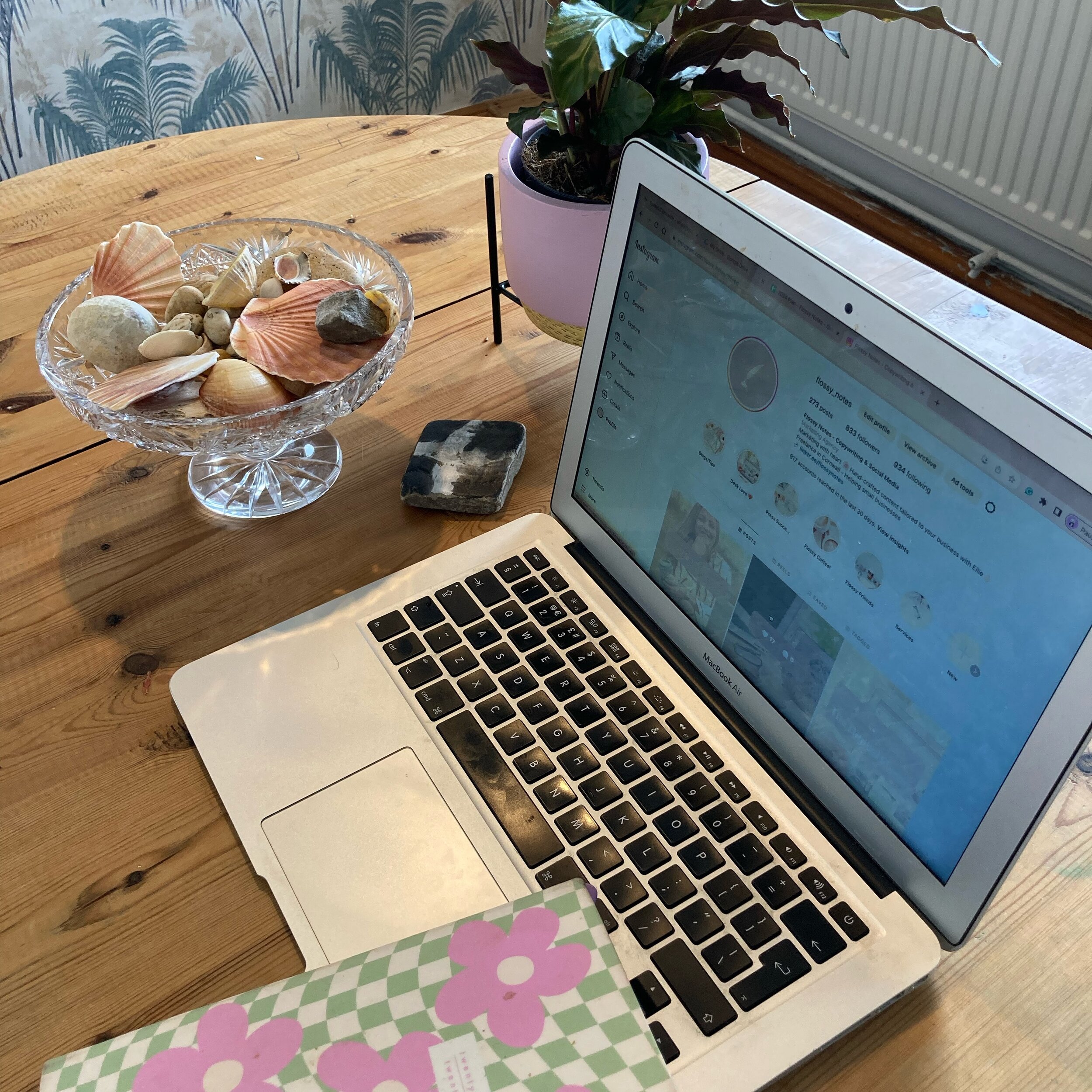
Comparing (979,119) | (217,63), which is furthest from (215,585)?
(217,63)

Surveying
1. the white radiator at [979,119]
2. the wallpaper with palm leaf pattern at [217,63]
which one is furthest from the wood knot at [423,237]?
the wallpaper with palm leaf pattern at [217,63]

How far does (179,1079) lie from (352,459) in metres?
0.45

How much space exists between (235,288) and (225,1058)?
1.58 feet

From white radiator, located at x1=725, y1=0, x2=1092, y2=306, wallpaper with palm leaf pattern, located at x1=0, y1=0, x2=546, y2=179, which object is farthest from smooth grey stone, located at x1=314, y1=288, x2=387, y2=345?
wallpaper with palm leaf pattern, located at x1=0, y1=0, x2=546, y2=179

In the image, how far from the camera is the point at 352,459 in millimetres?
731

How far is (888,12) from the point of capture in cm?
60

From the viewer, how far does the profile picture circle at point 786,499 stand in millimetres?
481

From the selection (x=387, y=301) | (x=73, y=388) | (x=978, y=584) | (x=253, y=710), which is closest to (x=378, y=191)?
(x=387, y=301)

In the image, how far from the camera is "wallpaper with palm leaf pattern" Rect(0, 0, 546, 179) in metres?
1.97

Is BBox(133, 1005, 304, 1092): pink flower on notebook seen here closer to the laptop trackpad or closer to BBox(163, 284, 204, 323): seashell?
the laptop trackpad

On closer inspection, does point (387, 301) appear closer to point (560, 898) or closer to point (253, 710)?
point (253, 710)

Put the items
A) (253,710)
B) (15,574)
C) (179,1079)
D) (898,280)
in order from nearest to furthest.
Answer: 1. (179,1079)
2. (253,710)
3. (15,574)
4. (898,280)

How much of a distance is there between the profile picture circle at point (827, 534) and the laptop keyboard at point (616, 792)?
13cm

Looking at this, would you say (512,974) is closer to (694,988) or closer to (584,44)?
(694,988)
